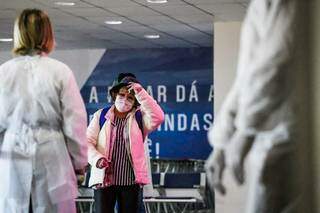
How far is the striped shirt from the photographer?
6.06 meters

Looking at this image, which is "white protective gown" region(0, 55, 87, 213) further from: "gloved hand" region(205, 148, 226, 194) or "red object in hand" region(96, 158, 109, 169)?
"red object in hand" region(96, 158, 109, 169)

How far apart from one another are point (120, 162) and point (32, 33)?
2.33m

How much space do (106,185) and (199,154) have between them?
707 centimetres

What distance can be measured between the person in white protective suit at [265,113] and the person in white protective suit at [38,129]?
1.63m

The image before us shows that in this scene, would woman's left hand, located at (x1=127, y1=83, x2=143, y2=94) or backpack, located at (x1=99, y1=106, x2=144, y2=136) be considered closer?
backpack, located at (x1=99, y1=106, x2=144, y2=136)

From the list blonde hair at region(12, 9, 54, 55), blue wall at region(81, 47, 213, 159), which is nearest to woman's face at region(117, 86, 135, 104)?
blonde hair at region(12, 9, 54, 55)

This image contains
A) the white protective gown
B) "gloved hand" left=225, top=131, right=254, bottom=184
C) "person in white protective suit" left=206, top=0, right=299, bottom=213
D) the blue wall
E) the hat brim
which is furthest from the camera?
the blue wall

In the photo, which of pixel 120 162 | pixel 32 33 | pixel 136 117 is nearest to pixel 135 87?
pixel 136 117

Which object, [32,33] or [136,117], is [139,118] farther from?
[32,33]

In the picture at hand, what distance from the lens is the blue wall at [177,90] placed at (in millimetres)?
13164

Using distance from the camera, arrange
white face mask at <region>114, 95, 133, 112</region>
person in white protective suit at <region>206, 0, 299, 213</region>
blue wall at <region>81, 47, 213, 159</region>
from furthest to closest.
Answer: blue wall at <region>81, 47, 213, 159</region> → white face mask at <region>114, 95, 133, 112</region> → person in white protective suit at <region>206, 0, 299, 213</region>

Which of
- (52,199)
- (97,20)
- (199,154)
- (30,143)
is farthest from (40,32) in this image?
(199,154)

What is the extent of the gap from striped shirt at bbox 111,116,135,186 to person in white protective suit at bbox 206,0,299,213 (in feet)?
12.2

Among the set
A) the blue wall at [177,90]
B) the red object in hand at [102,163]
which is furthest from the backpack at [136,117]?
the blue wall at [177,90]
